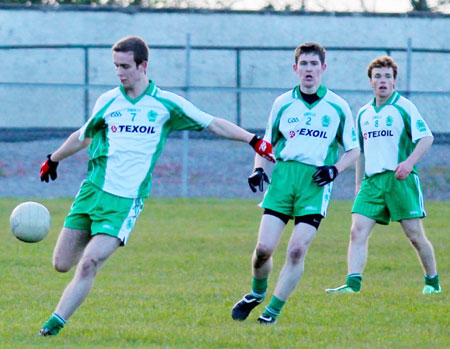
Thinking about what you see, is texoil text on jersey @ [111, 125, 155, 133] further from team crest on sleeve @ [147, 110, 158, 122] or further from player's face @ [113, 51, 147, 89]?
player's face @ [113, 51, 147, 89]

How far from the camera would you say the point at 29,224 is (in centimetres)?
696

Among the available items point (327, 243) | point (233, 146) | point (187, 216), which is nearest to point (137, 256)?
point (327, 243)

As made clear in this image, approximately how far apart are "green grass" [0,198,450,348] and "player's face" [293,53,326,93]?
70.9 inches

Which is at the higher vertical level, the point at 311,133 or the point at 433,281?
the point at 311,133

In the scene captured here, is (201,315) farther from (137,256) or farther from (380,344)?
(137,256)

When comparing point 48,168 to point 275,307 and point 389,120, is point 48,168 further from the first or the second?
point 389,120

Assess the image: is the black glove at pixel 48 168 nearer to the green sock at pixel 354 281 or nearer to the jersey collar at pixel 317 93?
the jersey collar at pixel 317 93

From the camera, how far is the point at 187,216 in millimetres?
15266

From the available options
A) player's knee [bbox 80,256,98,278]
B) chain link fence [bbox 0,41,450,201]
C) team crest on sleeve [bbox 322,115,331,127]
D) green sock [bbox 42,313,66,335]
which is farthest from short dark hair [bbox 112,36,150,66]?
chain link fence [bbox 0,41,450,201]

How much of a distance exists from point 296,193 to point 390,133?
193 cm

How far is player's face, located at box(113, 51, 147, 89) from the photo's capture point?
6.39m

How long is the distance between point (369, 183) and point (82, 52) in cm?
1599

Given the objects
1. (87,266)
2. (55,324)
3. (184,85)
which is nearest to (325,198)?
(87,266)

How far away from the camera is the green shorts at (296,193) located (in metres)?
7.20
